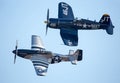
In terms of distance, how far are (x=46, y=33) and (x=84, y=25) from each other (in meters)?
5.34

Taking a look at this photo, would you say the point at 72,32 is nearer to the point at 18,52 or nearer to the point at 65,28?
the point at 65,28

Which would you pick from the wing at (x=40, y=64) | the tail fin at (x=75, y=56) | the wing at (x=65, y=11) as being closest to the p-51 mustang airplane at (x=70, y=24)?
the wing at (x=65, y=11)

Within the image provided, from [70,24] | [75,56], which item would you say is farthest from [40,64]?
[70,24]

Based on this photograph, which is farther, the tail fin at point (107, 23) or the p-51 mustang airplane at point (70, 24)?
the tail fin at point (107, 23)

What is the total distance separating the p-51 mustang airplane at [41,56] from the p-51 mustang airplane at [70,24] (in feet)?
9.32

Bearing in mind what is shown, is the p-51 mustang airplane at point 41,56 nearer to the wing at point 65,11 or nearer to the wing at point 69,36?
the wing at point 69,36

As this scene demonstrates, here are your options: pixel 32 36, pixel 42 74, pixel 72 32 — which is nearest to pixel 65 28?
pixel 72 32

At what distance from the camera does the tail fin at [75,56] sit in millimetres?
52825

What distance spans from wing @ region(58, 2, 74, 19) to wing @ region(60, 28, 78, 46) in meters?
2.26

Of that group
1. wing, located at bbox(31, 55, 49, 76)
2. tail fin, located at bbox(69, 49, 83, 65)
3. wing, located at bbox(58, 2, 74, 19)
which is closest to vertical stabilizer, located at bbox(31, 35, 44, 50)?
wing, located at bbox(31, 55, 49, 76)

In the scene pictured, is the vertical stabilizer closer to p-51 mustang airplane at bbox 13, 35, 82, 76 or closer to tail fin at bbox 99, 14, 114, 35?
p-51 mustang airplane at bbox 13, 35, 82, 76

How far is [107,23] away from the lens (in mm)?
53719

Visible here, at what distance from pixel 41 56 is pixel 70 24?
5.45 metres

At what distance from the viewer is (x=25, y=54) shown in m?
50.4
